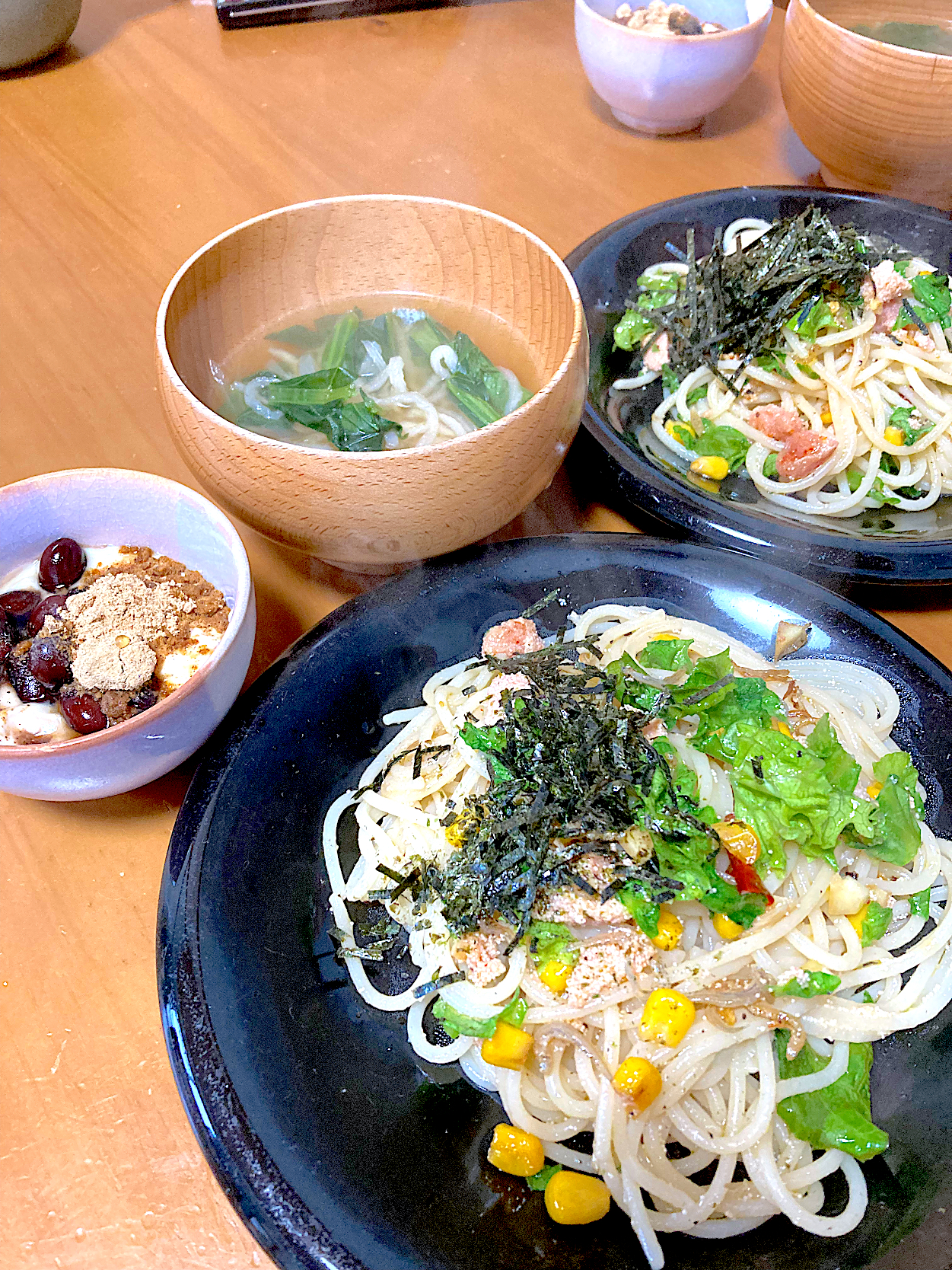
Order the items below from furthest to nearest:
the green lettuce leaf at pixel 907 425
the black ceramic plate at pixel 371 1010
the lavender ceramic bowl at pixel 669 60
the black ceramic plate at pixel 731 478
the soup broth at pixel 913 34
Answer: the lavender ceramic bowl at pixel 669 60 → the soup broth at pixel 913 34 → the green lettuce leaf at pixel 907 425 → the black ceramic plate at pixel 731 478 → the black ceramic plate at pixel 371 1010

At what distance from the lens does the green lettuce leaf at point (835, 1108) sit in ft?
3.62

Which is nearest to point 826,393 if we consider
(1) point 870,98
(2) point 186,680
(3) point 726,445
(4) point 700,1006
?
(3) point 726,445

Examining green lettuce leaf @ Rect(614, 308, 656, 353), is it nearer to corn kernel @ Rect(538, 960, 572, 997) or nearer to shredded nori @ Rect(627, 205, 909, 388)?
shredded nori @ Rect(627, 205, 909, 388)

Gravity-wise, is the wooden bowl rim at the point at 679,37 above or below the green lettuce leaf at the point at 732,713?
above

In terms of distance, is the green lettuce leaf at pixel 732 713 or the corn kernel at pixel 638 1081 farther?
the green lettuce leaf at pixel 732 713

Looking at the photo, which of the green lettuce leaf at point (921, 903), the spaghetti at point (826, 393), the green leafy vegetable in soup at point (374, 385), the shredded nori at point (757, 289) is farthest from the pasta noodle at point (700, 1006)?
the shredded nori at point (757, 289)

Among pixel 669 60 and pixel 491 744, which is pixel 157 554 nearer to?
pixel 491 744

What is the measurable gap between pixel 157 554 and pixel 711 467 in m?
1.09

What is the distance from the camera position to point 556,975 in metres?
1.22

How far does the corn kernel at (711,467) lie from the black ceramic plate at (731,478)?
3 cm

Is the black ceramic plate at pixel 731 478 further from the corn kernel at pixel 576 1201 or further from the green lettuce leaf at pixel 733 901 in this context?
the corn kernel at pixel 576 1201

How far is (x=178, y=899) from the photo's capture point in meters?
1.15

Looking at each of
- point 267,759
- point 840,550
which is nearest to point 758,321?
point 840,550

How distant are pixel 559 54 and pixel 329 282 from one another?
1939 mm
